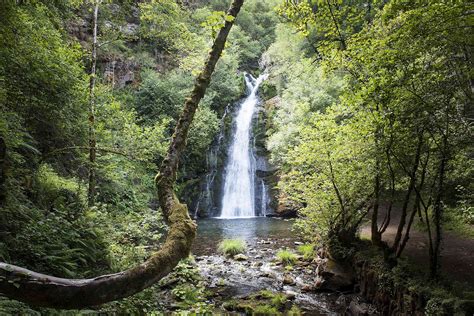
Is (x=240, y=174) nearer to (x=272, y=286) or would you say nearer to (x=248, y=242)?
(x=248, y=242)

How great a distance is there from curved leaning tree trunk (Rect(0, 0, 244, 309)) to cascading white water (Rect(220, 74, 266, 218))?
69.9 ft

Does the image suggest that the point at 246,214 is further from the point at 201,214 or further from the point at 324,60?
the point at 324,60

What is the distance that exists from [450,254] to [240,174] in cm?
1809

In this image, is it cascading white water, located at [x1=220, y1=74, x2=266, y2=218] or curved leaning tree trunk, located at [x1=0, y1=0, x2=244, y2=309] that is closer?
curved leaning tree trunk, located at [x1=0, y1=0, x2=244, y2=309]

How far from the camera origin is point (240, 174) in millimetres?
25625

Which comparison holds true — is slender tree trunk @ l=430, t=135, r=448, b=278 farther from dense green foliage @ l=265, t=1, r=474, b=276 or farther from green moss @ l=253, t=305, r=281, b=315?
green moss @ l=253, t=305, r=281, b=315

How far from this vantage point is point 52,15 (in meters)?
8.77

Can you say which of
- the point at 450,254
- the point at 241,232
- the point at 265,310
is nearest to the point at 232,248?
the point at 241,232

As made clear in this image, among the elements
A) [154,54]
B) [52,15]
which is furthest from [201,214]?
[52,15]

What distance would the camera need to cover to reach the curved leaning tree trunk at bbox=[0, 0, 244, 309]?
1.63m

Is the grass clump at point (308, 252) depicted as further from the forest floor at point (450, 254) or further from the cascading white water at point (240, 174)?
the cascading white water at point (240, 174)

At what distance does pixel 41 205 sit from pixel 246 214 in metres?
18.4

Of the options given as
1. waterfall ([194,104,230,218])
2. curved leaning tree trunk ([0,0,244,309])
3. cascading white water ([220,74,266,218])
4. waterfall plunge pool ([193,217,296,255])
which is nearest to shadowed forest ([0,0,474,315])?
curved leaning tree trunk ([0,0,244,309])

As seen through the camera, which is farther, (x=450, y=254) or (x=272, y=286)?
(x=272, y=286)
